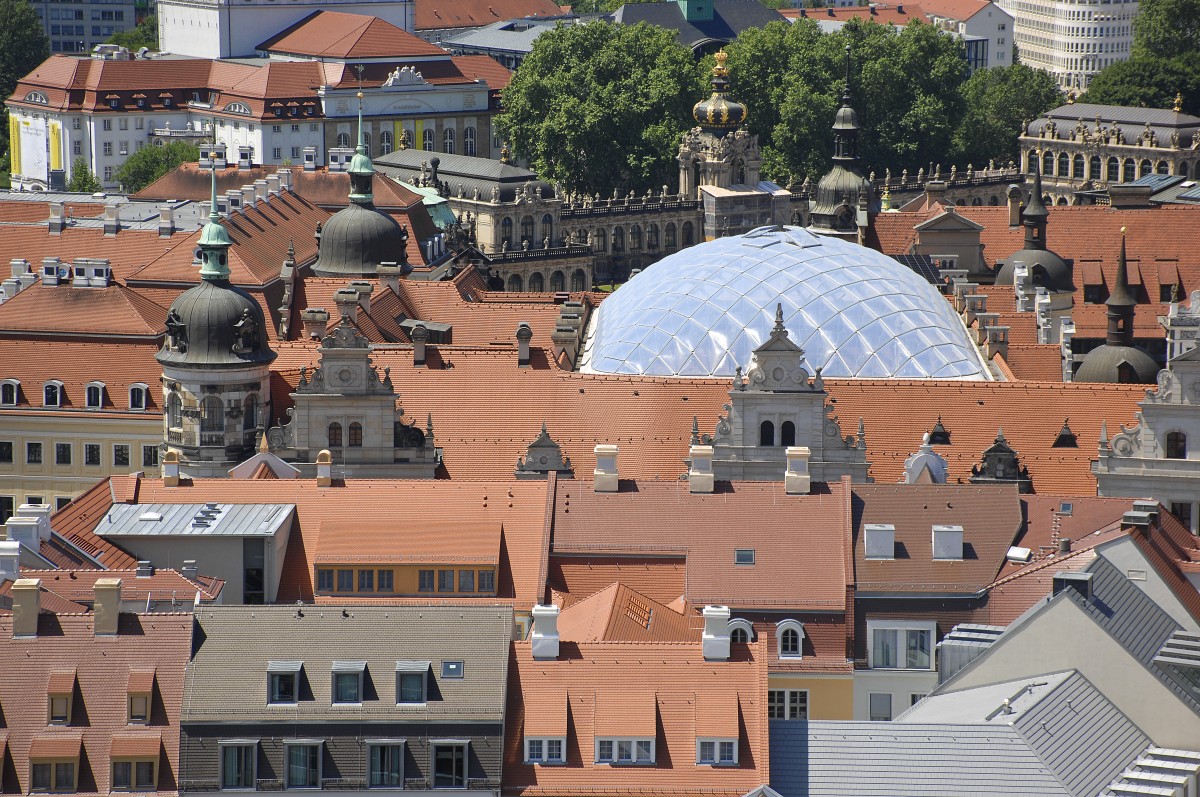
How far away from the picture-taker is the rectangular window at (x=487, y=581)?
10712cm

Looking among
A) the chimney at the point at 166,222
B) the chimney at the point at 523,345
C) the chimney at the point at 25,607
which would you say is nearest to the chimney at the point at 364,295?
the chimney at the point at 523,345

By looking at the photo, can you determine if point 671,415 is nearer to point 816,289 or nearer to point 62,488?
point 816,289

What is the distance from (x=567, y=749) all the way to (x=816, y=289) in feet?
179

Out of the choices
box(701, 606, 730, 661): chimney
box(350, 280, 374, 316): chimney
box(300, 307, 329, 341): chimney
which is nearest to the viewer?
box(701, 606, 730, 661): chimney

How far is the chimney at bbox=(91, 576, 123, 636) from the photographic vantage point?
89125 mm

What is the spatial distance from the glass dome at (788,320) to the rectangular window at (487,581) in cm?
2986

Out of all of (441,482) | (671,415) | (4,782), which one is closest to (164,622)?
(4,782)

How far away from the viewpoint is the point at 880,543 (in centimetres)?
10538

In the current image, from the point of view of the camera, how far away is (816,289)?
140 m

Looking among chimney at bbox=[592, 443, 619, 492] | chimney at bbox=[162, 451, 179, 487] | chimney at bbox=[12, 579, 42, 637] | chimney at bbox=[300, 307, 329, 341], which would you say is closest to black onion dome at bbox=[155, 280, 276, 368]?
chimney at bbox=[162, 451, 179, 487]

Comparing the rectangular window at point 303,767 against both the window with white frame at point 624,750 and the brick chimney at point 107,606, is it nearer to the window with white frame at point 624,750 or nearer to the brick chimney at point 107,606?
the brick chimney at point 107,606

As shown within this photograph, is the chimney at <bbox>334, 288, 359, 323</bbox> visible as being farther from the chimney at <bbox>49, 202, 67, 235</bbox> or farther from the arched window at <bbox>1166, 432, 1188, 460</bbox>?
the arched window at <bbox>1166, 432, 1188, 460</bbox>

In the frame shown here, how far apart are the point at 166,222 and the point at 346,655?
88.7m

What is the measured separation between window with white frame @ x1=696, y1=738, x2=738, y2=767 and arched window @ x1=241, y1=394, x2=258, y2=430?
47230 mm
